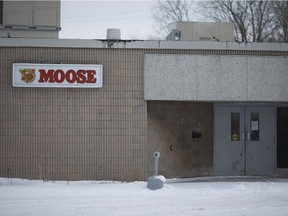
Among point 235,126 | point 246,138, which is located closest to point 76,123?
point 235,126

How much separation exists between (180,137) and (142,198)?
4024 mm

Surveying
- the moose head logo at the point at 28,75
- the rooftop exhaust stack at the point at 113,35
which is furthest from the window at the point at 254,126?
the moose head logo at the point at 28,75

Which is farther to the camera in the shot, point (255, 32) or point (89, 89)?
point (255, 32)

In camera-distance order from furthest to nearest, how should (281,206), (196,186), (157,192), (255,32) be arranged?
(255,32) < (196,186) < (157,192) < (281,206)

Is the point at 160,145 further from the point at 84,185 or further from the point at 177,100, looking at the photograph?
the point at 84,185

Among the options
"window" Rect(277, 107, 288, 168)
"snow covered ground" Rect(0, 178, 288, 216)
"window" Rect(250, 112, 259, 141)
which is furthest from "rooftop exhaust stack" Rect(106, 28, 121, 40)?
"window" Rect(277, 107, 288, 168)

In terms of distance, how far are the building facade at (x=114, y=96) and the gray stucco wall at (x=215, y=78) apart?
0.09 feet

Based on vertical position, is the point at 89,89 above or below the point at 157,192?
above

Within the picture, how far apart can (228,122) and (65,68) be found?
531 cm

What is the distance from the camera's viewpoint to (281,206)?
36.9 ft

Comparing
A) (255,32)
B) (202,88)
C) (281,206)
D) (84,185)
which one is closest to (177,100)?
(202,88)

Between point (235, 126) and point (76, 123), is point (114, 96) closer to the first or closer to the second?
point (76, 123)

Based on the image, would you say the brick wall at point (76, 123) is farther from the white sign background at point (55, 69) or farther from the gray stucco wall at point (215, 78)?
the gray stucco wall at point (215, 78)

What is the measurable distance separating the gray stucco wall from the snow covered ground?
2.41m
